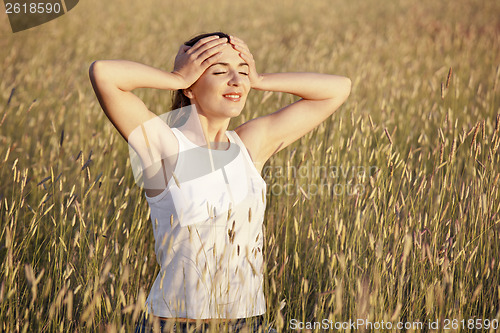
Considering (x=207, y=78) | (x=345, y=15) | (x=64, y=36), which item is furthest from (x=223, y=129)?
(x=345, y=15)

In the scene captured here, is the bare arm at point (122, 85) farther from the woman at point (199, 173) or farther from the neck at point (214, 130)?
the neck at point (214, 130)

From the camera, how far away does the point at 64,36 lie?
21.2 ft

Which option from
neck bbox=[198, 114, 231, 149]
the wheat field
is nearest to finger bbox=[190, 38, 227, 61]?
neck bbox=[198, 114, 231, 149]

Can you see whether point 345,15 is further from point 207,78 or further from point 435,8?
point 207,78

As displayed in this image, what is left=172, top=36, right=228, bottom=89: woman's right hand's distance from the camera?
5.46 ft

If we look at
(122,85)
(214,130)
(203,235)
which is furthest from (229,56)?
(203,235)

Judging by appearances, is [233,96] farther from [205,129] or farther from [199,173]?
[199,173]

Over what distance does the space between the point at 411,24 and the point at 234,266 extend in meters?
7.46

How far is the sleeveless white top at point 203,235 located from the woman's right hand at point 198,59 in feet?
0.62

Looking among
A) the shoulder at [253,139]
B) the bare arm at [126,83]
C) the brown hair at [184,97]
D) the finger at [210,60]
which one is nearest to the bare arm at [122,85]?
the bare arm at [126,83]

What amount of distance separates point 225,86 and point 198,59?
0.13 meters

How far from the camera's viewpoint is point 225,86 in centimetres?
168

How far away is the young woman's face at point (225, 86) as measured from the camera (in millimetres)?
1683

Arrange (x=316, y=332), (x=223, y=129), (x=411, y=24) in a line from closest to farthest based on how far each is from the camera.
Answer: (x=316, y=332) < (x=223, y=129) < (x=411, y=24)
